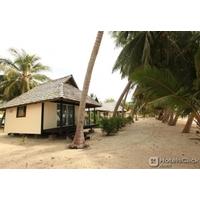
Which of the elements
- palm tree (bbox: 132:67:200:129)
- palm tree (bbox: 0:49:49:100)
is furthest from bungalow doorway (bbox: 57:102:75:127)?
palm tree (bbox: 132:67:200:129)

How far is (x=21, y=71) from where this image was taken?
60.1 feet

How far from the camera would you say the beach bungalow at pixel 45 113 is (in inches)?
438

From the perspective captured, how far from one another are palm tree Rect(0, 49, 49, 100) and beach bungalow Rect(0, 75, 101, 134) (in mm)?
4754

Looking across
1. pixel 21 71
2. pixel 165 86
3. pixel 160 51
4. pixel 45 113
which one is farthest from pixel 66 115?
pixel 165 86

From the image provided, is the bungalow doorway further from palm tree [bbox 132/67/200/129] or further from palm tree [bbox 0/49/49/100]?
palm tree [bbox 132/67/200/129]

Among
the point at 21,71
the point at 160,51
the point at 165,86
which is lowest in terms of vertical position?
the point at 165,86

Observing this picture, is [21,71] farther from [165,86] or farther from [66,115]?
[165,86]

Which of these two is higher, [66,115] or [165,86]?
[165,86]

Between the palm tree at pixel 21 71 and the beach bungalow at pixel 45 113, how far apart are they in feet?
15.6

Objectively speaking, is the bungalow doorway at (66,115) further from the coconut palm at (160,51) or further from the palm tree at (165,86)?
the palm tree at (165,86)

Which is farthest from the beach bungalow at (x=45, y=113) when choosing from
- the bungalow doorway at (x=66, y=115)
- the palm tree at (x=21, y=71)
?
the palm tree at (x=21, y=71)

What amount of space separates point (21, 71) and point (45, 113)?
8.19m

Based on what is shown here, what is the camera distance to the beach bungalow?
11133 mm

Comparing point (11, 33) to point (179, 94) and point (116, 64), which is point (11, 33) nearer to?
point (179, 94)
